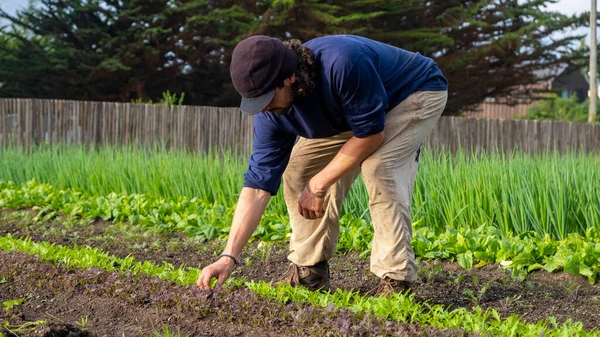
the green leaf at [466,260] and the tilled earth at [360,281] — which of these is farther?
the green leaf at [466,260]

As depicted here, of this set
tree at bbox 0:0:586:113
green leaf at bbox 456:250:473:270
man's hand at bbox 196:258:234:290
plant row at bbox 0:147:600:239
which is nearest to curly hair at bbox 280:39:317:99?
man's hand at bbox 196:258:234:290

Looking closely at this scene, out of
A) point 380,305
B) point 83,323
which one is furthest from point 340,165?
point 83,323

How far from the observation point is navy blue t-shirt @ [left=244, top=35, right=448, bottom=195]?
2.88 metres

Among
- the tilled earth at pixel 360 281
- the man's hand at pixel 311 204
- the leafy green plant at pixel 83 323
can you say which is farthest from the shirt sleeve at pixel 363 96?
the leafy green plant at pixel 83 323

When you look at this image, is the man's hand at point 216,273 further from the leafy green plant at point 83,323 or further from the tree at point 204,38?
the tree at point 204,38

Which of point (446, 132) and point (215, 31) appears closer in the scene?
point (446, 132)

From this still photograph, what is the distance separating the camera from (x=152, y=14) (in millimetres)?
19984

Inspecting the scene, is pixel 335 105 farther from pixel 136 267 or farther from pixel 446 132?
pixel 446 132

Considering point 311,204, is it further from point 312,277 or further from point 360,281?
point 360,281

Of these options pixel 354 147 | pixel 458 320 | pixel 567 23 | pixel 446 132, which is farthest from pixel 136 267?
pixel 567 23

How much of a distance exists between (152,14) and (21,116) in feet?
23.1

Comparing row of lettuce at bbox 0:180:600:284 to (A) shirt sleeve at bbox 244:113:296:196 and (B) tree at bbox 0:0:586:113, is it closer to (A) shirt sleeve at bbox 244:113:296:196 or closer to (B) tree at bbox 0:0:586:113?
(A) shirt sleeve at bbox 244:113:296:196

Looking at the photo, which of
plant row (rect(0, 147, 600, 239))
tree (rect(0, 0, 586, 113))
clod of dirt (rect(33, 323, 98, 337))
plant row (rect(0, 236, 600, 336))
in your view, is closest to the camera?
plant row (rect(0, 236, 600, 336))

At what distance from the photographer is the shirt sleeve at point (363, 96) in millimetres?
2846
